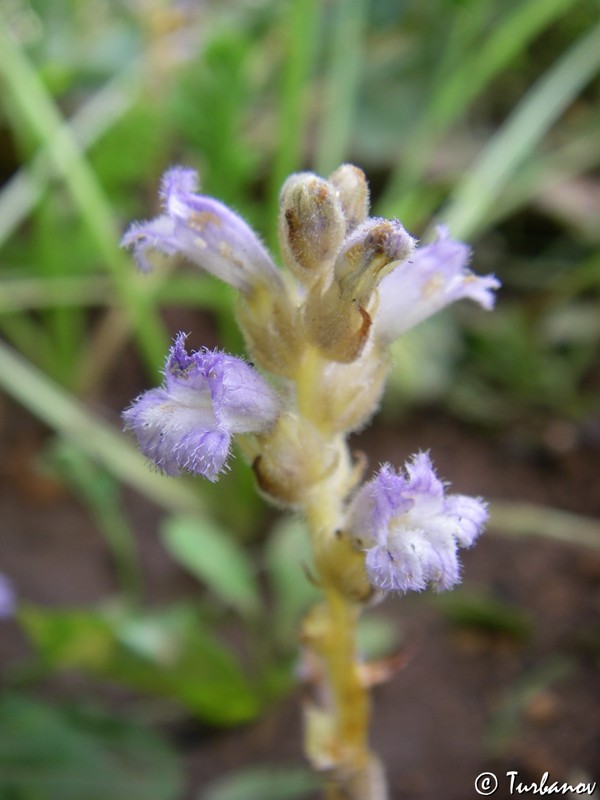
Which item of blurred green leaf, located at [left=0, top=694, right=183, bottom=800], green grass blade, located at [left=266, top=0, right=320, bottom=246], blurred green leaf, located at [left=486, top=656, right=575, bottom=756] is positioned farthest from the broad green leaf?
green grass blade, located at [left=266, top=0, right=320, bottom=246]

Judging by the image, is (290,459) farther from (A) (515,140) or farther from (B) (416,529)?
(A) (515,140)

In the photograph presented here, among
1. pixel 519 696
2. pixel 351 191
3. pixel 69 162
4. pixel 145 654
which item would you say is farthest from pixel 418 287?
pixel 69 162

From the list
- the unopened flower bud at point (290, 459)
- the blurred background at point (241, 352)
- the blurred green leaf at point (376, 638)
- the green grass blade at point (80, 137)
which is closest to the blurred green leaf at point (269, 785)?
the blurred background at point (241, 352)

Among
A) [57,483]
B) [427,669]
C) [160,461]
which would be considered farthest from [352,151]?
[160,461]

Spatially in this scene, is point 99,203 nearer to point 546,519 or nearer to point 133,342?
point 133,342

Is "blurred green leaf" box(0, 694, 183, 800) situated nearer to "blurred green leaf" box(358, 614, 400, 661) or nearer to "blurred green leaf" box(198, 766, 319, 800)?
"blurred green leaf" box(198, 766, 319, 800)

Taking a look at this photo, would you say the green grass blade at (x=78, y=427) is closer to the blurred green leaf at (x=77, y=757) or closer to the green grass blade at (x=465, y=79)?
the blurred green leaf at (x=77, y=757)
